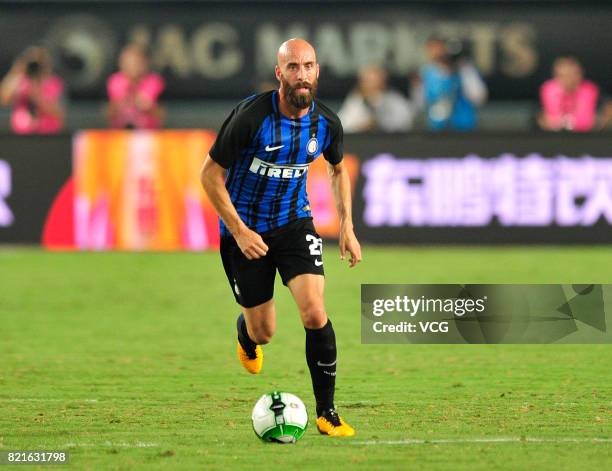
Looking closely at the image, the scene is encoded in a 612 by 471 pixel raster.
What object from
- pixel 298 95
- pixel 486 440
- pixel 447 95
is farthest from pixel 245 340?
pixel 447 95

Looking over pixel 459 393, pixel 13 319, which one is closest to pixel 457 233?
pixel 13 319

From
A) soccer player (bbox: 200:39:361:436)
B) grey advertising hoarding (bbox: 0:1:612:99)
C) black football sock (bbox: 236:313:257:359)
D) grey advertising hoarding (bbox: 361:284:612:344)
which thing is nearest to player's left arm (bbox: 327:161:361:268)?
soccer player (bbox: 200:39:361:436)

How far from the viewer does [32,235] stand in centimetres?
1764

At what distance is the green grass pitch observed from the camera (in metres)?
6.85

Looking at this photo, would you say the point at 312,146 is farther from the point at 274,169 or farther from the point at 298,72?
the point at 298,72

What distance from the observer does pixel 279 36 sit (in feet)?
75.2

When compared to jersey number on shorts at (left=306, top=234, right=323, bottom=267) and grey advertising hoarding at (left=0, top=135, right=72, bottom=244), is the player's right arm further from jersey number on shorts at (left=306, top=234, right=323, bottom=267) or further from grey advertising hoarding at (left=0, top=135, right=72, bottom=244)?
grey advertising hoarding at (left=0, top=135, right=72, bottom=244)

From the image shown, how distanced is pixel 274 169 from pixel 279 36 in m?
15.6

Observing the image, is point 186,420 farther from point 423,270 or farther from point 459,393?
point 423,270

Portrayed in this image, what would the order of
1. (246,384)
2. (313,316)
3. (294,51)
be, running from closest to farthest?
(294,51) < (313,316) < (246,384)

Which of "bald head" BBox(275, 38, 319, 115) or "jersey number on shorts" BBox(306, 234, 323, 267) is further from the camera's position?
"jersey number on shorts" BBox(306, 234, 323, 267)

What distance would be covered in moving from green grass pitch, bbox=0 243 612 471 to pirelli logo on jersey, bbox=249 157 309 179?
143 centimetres

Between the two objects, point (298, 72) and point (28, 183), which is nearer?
point (298, 72)

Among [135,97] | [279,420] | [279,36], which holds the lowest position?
[279,420]
